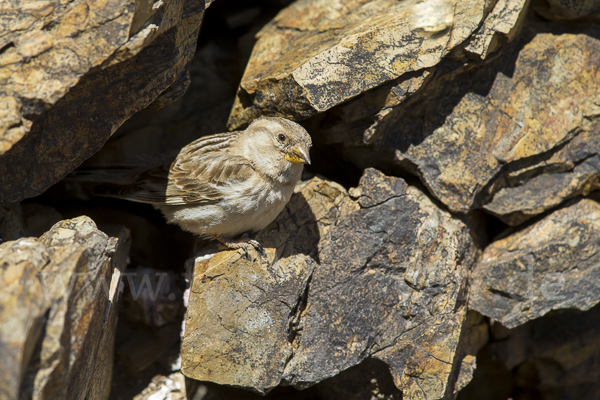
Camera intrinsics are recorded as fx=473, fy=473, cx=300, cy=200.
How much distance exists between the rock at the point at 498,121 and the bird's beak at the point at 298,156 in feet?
2.76

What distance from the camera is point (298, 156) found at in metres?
4.57

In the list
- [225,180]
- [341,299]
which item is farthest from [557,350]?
[225,180]

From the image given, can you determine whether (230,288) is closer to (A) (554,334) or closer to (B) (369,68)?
(B) (369,68)

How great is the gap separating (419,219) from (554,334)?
278 cm

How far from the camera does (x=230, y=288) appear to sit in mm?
4695

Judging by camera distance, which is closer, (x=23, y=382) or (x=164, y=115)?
(x=23, y=382)

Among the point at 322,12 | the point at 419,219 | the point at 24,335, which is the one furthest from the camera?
the point at 322,12

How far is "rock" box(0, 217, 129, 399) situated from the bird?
108 cm

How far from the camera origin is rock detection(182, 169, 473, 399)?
4598 millimetres

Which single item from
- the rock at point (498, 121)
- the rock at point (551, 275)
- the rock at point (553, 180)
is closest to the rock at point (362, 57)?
the rock at point (498, 121)

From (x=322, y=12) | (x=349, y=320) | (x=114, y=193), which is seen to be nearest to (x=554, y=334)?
(x=349, y=320)

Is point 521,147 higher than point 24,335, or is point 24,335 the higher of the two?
point 521,147

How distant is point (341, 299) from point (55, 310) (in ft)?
8.66

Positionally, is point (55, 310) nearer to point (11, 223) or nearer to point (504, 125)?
point (11, 223)
